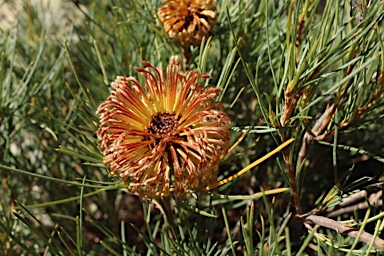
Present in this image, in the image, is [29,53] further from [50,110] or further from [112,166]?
[112,166]

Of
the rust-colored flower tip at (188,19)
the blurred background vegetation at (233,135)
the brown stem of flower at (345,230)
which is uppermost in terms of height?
the rust-colored flower tip at (188,19)

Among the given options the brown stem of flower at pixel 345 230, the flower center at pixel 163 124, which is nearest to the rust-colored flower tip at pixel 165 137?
the flower center at pixel 163 124

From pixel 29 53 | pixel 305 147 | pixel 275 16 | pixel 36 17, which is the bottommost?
pixel 305 147

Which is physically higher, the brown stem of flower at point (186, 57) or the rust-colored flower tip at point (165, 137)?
the brown stem of flower at point (186, 57)

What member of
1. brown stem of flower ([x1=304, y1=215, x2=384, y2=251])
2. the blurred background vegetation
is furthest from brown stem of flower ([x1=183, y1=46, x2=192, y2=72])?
brown stem of flower ([x1=304, y1=215, x2=384, y2=251])

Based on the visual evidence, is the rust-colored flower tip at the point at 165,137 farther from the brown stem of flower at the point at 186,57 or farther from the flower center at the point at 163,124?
the brown stem of flower at the point at 186,57

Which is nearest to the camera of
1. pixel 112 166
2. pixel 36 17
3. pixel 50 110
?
pixel 112 166

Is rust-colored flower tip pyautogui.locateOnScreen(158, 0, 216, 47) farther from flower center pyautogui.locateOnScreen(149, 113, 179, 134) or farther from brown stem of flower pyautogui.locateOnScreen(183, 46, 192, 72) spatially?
flower center pyautogui.locateOnScreen(149, 113, 179, 134)

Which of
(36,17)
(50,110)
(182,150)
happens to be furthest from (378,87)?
(36,17)

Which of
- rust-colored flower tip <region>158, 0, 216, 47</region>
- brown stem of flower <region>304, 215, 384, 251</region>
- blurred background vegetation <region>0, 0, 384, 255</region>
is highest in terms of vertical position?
rust-colored flower tip <region>158, 0, 216, 47</region>
